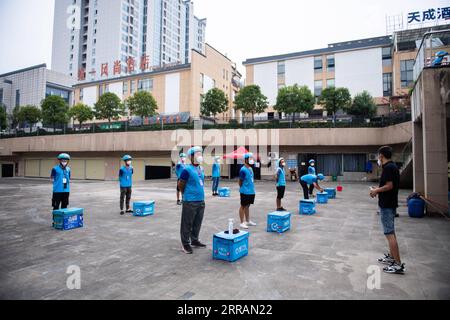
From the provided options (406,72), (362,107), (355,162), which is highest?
(406,72)

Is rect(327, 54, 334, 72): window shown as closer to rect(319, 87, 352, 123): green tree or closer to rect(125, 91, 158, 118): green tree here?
rect(319, 87, 352, 123): green tree

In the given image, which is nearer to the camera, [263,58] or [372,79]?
[372,79]

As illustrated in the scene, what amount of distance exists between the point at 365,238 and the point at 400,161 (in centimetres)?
2089

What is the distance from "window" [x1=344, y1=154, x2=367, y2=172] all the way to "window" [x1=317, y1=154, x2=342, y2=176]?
0.65m

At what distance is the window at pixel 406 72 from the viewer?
32.5 meters

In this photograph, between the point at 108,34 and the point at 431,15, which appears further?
the point at 108,34

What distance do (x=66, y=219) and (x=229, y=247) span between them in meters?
5.11

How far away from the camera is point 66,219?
7465mm

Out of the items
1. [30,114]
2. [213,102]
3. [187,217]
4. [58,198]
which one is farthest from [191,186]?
[30,114]

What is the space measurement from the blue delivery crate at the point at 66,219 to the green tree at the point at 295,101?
25531 mm

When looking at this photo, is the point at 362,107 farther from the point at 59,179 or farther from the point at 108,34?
the point at 108,34
